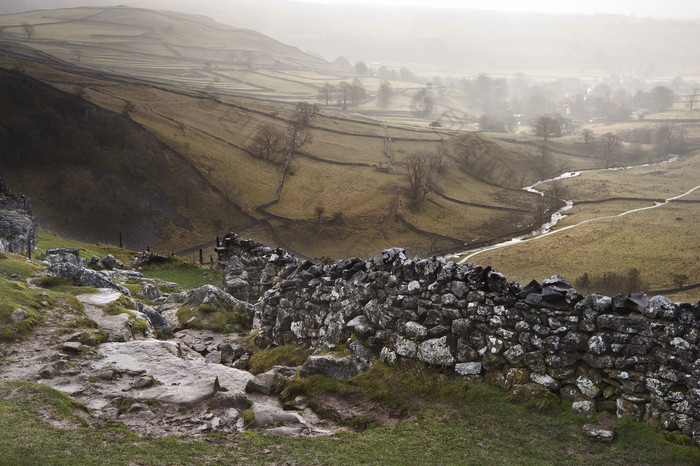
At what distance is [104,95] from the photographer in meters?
124

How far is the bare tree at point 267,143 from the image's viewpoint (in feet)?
405

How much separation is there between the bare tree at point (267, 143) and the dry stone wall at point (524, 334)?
4303 inches

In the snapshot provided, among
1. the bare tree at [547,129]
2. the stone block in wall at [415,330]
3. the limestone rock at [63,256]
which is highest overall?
the bare tree at [547,129]

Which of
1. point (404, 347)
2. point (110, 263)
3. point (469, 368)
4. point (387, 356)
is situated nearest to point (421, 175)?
point (110, 263)

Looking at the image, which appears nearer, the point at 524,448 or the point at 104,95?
the point at 524,448

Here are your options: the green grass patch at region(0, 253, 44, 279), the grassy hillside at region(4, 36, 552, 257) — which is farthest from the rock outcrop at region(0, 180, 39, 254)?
the grassy hillside at region(4, 36, 552, 257)

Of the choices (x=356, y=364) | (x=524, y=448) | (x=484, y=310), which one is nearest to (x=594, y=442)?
(x=524, y=448)

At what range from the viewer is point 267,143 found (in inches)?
4857

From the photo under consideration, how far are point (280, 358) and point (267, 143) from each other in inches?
4308

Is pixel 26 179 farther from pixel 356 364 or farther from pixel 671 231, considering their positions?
pixel 671 231

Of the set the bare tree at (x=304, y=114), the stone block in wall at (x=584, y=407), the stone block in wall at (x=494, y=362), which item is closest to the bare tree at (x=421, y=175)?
the bare tree at (x=304, y=114)

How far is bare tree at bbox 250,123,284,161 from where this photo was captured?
124m

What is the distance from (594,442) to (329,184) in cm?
10855

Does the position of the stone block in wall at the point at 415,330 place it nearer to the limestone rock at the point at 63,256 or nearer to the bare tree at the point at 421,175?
the limestone rock at the point at 63,256
